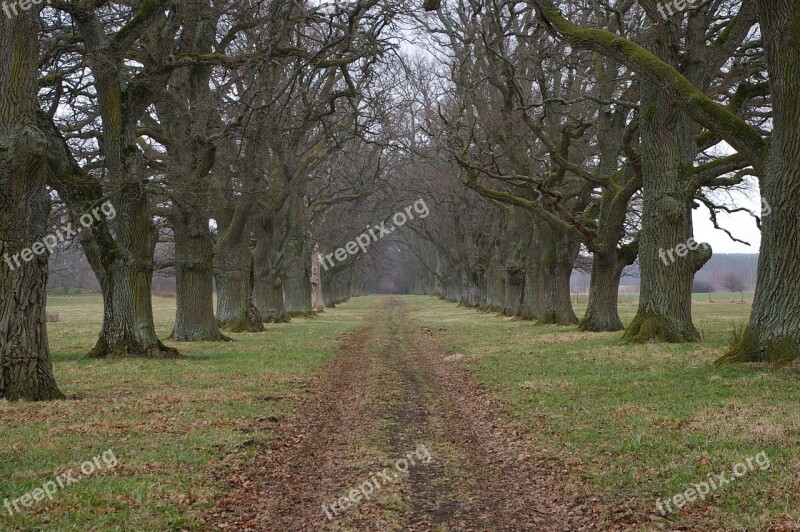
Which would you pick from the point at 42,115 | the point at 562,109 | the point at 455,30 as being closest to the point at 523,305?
the point at 562,109

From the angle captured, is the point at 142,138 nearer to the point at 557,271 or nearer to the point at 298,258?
the point at 298,258

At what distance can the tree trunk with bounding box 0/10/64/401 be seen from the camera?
31.4 feet

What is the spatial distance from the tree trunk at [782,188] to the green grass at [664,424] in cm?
69

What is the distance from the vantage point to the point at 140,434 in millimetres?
8133

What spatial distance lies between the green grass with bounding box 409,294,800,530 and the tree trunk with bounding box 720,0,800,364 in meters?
0.69

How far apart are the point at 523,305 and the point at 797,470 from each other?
90.6ft

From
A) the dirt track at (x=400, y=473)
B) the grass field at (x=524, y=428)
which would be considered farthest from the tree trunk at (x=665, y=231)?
the dirt track at (x=400, y=473)

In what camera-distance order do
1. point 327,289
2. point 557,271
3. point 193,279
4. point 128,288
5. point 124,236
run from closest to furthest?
point 128,288 < point 124,236 < point 193,279 < point 557,271 < point 327,289

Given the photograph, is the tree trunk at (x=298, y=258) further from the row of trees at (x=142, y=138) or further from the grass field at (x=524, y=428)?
the grass field at (x=524, y=428)

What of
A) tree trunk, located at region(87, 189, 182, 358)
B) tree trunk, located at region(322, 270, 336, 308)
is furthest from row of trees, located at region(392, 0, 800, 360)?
tree trunk, located at region(322, 270, 336, 308)

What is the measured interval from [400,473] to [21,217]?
6.62m

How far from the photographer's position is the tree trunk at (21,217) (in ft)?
31.4

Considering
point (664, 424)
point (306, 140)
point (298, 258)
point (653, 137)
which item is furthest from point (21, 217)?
point (298, 258)

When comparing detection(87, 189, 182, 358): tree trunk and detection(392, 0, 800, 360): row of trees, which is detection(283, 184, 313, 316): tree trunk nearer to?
detection(392, 0, 800, 360): row of trees
